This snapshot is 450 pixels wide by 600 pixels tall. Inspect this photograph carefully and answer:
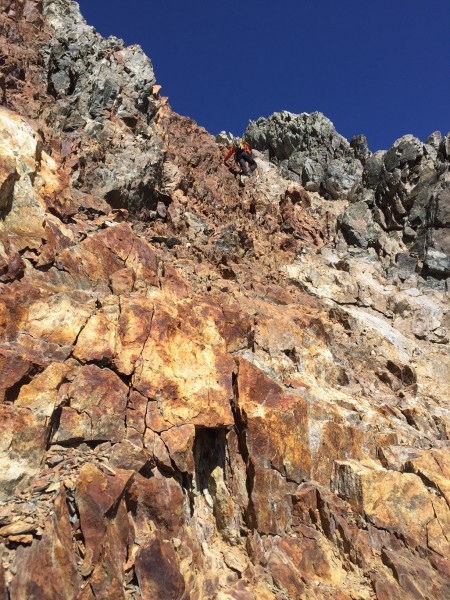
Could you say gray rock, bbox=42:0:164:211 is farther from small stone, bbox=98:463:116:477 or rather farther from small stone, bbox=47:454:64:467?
small stone, bbox=98:463:116:477

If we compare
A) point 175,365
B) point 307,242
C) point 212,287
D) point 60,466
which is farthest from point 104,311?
point 307,242

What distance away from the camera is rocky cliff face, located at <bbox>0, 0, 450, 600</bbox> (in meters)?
8.41

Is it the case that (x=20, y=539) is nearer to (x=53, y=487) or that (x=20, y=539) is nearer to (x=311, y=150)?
(x=53, y=487)

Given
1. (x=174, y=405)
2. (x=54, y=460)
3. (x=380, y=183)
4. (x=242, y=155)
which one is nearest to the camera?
(x=54, y=460)

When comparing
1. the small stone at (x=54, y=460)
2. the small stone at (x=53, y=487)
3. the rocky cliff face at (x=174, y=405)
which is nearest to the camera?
the small stone at (x=53, y=487)

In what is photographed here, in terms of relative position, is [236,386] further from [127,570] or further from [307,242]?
[307,242]

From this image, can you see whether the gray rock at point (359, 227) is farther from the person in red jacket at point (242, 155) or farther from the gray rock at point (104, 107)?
the gray rock at point (104, 107)

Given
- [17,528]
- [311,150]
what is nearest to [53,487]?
[17,528]

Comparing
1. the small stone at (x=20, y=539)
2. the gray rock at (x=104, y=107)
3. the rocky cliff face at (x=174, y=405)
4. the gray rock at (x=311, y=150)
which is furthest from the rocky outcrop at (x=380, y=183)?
the small stone at (x=20, y=539)

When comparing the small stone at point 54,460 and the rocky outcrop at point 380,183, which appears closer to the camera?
the small stone at point 54,460

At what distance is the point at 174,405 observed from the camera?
11.0 metres

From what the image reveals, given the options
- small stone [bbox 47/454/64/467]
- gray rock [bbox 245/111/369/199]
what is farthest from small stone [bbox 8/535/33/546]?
gray rock [bbox 245/111/369/199]

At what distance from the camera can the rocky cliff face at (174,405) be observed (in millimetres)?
8414

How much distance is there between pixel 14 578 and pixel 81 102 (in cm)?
2246
